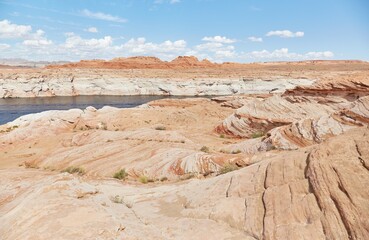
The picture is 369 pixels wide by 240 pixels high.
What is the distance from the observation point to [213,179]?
12.8 meters

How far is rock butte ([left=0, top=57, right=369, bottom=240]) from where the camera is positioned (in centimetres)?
860

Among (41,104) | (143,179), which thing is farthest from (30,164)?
(41,104)

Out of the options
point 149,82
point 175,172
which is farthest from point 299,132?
point 149,82

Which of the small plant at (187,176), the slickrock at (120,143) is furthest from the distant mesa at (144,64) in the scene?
the small plant at (187,176)

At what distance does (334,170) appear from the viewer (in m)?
9.06

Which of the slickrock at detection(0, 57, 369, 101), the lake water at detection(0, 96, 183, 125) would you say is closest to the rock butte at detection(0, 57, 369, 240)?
the lake water at detection(0, 96, 183, 125)

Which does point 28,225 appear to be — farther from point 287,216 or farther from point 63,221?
point 287,216

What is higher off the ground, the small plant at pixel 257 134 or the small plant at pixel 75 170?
the small plant at pixel 257 134

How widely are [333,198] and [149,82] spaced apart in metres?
80.6

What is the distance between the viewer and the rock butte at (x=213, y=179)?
28.2 ft

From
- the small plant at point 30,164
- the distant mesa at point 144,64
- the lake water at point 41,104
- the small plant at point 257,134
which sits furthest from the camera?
the distant mesa at point 144,64

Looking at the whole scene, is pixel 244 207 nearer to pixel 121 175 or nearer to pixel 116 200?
pixel 116 200

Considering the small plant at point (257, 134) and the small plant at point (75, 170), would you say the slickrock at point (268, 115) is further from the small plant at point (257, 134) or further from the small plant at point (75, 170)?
the small plant at point (75, 170)

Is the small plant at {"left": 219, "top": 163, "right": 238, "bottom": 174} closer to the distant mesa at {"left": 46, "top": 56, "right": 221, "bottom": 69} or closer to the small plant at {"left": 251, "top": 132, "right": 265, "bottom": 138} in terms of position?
the small plant at {"left": 251, "top": 132, "right": 265, "bottom": 138}
